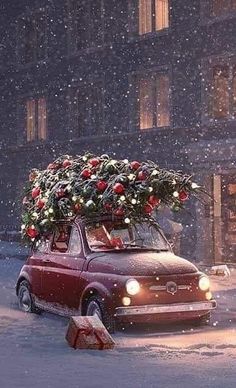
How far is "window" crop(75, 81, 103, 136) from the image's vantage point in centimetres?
2898

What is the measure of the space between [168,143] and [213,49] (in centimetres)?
346

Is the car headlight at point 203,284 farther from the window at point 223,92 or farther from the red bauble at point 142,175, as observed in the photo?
the window at point 223,92

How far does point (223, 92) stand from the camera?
24719 millimetres

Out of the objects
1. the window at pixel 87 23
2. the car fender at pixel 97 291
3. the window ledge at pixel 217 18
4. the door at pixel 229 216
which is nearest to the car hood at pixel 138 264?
the car fender at pixel 97 291

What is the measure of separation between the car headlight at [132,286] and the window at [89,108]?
1830cm

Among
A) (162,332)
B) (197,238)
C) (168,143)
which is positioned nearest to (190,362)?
(162,332)

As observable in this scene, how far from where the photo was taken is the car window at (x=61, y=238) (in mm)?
12625

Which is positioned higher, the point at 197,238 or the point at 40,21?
the point at 40,21

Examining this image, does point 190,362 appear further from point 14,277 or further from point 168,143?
point 168,143

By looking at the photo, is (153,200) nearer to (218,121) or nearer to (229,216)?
(229,216)

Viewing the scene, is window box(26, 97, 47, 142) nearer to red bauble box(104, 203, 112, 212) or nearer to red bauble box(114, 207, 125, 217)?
red bauble box(104, 203, 112, 212)

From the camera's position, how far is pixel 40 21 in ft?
105

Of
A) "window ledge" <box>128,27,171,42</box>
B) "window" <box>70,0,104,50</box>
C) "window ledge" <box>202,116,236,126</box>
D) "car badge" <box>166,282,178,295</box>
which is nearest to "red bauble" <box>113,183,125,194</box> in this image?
"car badge" <box>166,282,178,295</box>

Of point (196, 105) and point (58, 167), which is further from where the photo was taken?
point (196, 105)
